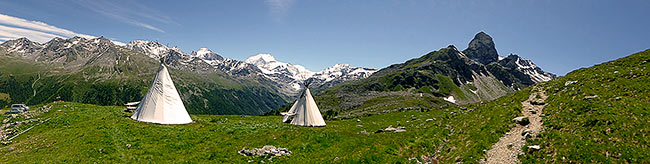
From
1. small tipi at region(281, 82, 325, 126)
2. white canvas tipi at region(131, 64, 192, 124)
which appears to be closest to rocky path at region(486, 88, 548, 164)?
small tipi at region(281, 82, 325, 126)

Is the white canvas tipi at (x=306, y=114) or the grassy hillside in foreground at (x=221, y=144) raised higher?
the white canvas tipi at (x=306, y=114)

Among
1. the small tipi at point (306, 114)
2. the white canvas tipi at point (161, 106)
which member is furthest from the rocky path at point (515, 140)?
the white canvas tipi at point (161, 106)

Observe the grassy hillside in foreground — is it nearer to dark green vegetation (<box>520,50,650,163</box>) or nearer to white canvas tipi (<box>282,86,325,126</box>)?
dark green vegetation (<box>520,50,650,163</box>)

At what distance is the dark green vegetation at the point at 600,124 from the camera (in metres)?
13.6

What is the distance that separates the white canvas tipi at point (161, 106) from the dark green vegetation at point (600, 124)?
3585cm

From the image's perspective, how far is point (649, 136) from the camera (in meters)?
13.8

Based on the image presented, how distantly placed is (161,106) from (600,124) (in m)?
41.9

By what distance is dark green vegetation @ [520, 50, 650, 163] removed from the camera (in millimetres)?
13569

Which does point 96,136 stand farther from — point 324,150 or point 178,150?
point 324,150

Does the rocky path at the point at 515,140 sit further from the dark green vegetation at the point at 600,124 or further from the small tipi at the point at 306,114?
the small tipi at the point at 306,114

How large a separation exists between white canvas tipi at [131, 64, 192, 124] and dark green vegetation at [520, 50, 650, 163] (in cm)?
3585

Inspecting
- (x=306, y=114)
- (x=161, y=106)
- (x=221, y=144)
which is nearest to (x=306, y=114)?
(x=306, y=114)

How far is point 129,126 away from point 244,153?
620 inches

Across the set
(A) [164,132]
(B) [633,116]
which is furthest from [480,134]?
(A) [164,132]
